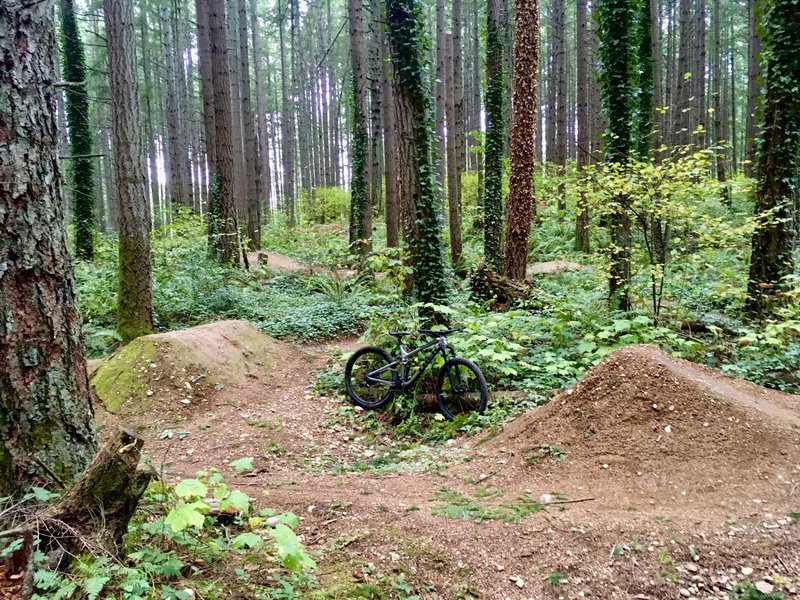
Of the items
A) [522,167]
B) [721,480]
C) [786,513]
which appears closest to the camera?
[786,513]

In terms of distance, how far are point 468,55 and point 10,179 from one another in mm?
33906

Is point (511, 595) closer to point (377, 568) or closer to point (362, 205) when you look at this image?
point (377, 568)

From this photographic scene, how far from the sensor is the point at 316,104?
40.1 meters

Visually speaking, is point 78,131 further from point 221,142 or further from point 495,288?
point 495,288

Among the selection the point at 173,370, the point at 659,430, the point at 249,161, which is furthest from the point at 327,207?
the point at 659,430

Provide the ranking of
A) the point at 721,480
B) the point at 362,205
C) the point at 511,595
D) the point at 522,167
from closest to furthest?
the point at 511,595 < the point at 721,480 < the point at 522,167 < the point at 362,205

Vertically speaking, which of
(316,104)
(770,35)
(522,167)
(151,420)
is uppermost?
(316,104)

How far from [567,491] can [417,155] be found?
5431mm

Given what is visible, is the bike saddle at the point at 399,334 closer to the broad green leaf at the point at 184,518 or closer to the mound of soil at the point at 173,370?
the mound of soil at the point at 173,370

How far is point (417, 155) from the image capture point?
780 cm

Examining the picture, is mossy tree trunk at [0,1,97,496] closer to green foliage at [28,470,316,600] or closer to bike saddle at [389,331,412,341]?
green foliage at [28,470,316,600]

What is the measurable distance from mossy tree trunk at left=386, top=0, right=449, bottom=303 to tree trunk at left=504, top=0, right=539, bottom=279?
8.31 feet

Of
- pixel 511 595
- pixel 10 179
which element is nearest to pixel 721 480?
pixel 511 595

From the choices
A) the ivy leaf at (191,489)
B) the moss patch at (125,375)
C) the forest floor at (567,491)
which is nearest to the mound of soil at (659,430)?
the forest floor at (567,491)
